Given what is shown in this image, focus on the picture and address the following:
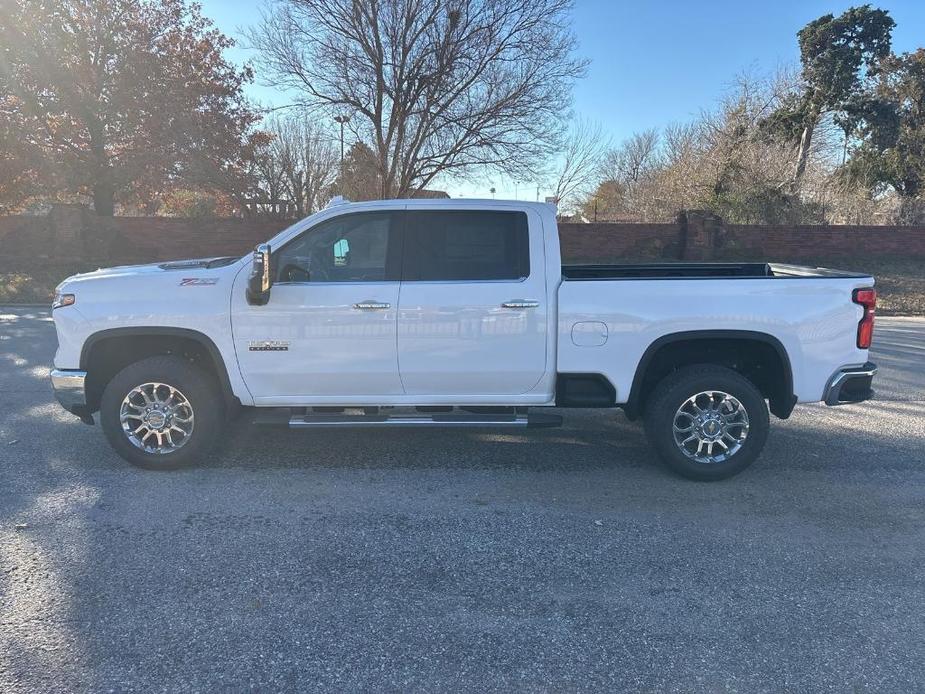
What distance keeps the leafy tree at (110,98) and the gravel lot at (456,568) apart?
16.9 meters

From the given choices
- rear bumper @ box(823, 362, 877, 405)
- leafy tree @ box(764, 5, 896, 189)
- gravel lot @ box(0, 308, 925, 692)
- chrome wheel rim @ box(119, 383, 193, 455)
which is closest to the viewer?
gravel lot @ box(0, 308, 925, 692)

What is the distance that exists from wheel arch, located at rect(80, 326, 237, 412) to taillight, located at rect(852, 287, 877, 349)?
4572 millimetres

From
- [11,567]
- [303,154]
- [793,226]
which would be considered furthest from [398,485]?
[303,154]

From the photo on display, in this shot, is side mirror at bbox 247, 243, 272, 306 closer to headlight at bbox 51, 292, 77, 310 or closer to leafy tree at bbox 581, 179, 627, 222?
headlight at bbox 51, 292, 77, 310

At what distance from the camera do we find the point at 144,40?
20016 millimetres

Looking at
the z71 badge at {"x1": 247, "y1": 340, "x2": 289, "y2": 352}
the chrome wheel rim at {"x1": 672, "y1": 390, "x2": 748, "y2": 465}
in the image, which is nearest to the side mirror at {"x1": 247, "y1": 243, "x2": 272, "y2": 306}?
the z71 badge at {"x1": 247, "y1": 340, "x2": 289, "y2": 352}

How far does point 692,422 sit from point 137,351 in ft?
13.8

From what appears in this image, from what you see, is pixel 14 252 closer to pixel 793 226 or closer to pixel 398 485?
pixel 398 485

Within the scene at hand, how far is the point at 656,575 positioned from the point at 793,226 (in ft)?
67.8

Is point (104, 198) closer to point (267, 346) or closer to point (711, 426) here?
point (267, 346)

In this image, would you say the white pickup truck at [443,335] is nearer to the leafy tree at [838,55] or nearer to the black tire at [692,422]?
the black tire at [692,422]

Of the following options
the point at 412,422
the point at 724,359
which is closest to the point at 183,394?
the point at 412,422

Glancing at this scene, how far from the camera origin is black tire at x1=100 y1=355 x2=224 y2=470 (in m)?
4.73

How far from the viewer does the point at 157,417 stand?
4.80 metres
